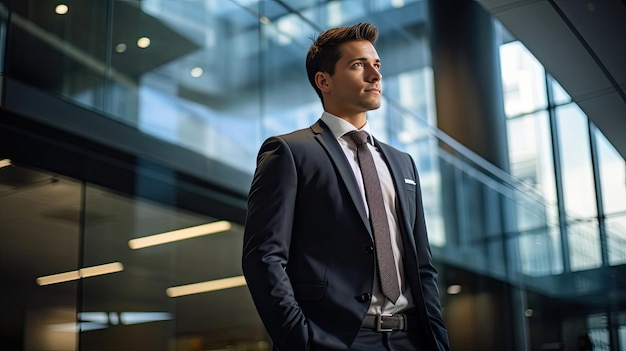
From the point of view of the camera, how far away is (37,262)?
508cm

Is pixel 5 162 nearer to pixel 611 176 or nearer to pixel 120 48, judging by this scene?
pixel 120 48

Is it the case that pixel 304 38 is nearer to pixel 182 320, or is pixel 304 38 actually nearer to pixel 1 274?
pixel 182 320

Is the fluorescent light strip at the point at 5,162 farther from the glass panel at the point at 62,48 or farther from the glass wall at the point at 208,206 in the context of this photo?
the glass panel at the point at 62,48

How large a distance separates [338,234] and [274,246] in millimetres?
190

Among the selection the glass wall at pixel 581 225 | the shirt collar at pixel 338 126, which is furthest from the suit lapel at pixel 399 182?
the glass wall at pixel 581 225

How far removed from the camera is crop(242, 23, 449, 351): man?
7.29 ft

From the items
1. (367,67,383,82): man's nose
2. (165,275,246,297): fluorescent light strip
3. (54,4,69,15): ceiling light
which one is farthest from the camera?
(165,275,246,297): fluorescent light strip

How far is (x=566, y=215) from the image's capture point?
25.5ft

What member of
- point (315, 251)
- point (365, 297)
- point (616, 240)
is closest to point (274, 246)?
point (315, 251)

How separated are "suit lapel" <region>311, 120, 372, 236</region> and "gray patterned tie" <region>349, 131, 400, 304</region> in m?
0.04

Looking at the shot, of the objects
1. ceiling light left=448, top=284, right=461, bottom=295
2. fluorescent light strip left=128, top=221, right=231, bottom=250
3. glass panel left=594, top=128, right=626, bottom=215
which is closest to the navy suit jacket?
fluorescent light strip left=128, top=221, right=231, bottom=250

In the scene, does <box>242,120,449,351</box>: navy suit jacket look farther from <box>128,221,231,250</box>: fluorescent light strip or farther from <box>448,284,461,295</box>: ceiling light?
<box>448,284,461,295</box>: ceiling light

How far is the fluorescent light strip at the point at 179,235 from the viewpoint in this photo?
565cm

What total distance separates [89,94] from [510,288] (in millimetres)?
4354
